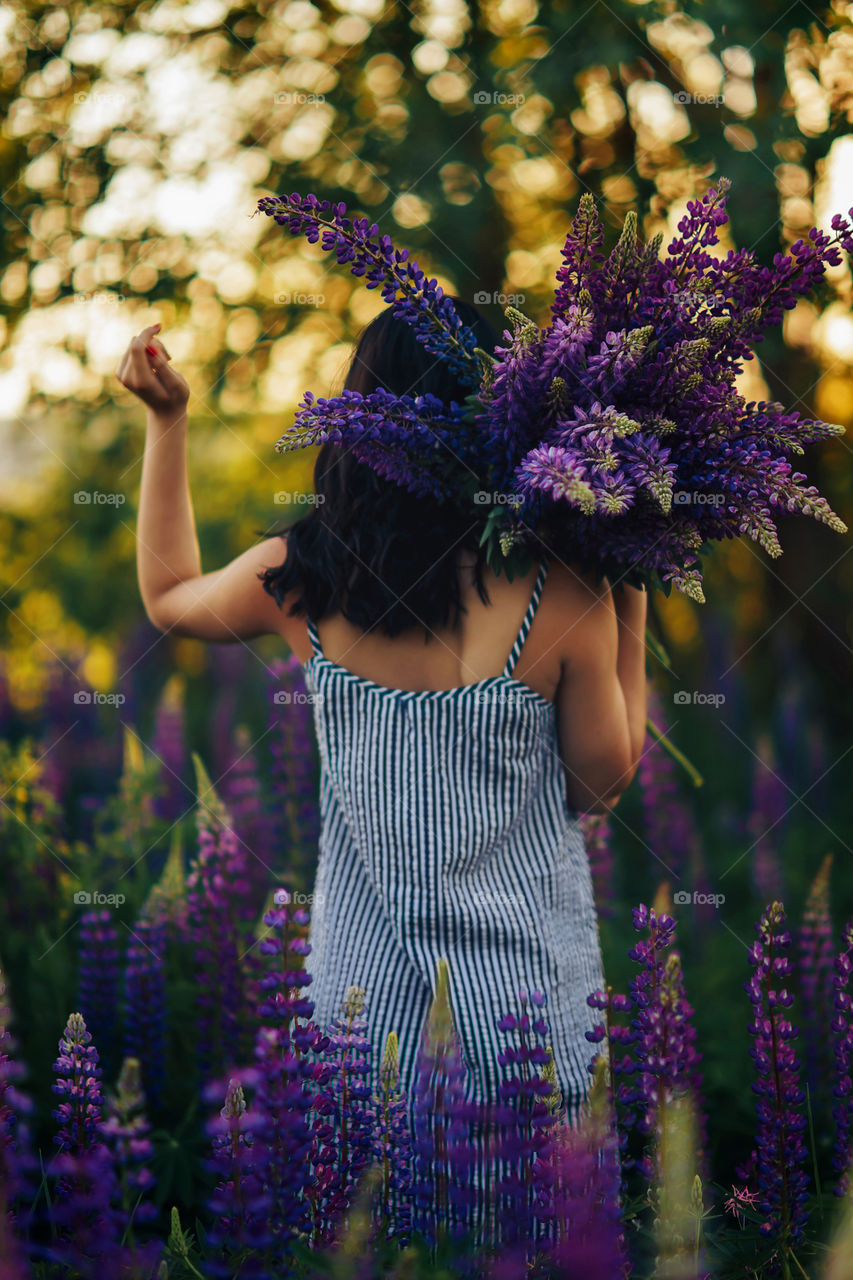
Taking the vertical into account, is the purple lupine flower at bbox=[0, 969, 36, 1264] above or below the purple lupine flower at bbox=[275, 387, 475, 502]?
below

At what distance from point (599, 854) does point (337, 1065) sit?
4.45 ft

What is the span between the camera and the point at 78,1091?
3.78 ft

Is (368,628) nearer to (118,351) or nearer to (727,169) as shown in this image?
(727,169)

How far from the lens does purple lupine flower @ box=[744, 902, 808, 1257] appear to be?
50.4 inches

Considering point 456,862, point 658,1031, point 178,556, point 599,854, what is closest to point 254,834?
point 599,854

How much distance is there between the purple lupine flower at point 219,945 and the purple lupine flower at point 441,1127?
1066mm

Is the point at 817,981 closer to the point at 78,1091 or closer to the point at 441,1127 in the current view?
the point at 441,1127

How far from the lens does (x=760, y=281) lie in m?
1.33

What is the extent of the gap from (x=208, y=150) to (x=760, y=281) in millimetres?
2121

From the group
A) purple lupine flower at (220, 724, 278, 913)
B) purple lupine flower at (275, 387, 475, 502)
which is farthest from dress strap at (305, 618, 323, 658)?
purple lupine flower at (220, 724, 278, 913)

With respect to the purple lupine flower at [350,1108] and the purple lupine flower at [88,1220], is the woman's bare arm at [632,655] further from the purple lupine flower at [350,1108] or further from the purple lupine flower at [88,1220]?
the purple lupine flower at [88,1220]

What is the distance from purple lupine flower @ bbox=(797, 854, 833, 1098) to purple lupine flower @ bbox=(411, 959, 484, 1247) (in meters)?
1.10

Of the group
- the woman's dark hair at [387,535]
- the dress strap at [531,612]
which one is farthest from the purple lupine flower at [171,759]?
the dress strap at [531,612]

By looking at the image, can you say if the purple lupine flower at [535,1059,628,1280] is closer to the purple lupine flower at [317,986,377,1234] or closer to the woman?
the purple lupine flower at [317,986,377,1234]
